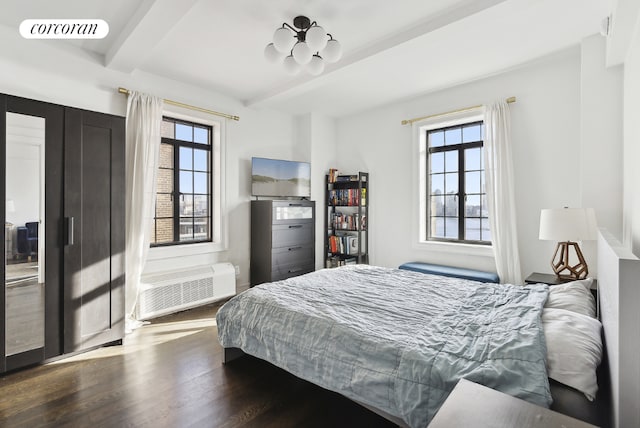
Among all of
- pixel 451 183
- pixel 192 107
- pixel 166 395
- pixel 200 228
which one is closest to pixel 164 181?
pixel 200 228

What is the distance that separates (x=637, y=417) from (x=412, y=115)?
399 cm

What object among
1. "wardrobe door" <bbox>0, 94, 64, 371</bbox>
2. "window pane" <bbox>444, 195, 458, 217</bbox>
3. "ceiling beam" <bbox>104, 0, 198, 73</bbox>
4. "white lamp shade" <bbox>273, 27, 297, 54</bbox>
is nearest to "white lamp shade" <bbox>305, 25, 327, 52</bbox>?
"white lamp shade" <bbox>273, 27, 297, 54</bbox>

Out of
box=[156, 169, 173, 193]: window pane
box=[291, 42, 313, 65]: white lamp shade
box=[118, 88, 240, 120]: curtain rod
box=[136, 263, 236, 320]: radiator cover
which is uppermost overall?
box=[118, 88, 240, 120]: curtain rod

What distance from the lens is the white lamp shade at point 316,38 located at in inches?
89.5

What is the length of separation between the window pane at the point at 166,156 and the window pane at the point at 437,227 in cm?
343

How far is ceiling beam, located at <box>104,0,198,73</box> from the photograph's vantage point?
88.8 inches

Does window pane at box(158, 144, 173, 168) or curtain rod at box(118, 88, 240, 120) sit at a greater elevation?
curtain rod at box(118, 88, 240, 120)

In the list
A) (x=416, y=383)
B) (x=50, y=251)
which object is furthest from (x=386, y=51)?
(x=50, y=251)

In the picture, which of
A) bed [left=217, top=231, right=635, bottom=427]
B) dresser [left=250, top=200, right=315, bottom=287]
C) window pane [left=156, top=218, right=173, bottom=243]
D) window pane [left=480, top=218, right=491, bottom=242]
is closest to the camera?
bed [left=217, top=231, right=635, bottom=427]

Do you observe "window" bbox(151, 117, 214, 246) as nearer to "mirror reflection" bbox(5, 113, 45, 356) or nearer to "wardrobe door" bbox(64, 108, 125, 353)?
"wardrobe door" bbox(64, 108, 125, 353)

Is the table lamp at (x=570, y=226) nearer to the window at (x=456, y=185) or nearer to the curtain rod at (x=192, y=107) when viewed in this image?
the window at (x=456, y=185)

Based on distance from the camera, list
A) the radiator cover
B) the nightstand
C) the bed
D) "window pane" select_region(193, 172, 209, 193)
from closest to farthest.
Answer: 1. the nightstand
2. the bed
3. the radiator cover
4. "window pane" select_region(193, 172, 209, 193)

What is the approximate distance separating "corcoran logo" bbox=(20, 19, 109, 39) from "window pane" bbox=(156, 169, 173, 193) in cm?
150

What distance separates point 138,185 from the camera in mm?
3354
